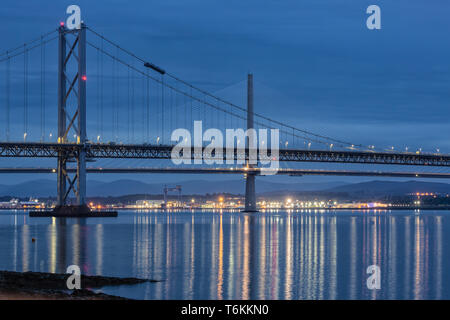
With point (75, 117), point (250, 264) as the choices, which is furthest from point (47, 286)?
point (75, 117)

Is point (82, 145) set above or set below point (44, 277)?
above

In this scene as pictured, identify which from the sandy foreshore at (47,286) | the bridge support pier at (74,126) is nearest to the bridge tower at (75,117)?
the bridge support pier at (74,126)

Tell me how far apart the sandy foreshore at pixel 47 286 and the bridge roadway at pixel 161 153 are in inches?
1818

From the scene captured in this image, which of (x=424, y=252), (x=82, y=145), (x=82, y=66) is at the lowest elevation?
(x=424, y=252)

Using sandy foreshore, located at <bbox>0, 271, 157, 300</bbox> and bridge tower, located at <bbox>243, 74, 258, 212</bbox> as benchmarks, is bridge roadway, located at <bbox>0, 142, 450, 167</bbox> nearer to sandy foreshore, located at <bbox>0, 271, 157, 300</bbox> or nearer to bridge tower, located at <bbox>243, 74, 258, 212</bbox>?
bridge tower, located at <bbox>243, 74, 258, 212</bbox>

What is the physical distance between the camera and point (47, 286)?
18.5 meters

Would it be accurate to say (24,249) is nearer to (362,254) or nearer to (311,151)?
(362,254)

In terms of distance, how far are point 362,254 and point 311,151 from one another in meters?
56.9

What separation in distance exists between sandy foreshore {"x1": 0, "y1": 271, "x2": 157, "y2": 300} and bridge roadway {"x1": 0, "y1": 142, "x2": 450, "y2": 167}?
46178 millimetres

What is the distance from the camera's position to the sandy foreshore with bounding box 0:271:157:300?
50.5 feet

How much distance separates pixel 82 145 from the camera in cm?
6494

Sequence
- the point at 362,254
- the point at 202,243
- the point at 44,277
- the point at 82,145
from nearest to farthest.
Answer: the point at 44,277, the point at 362,254, the point at 202,243, the point at 82,145
